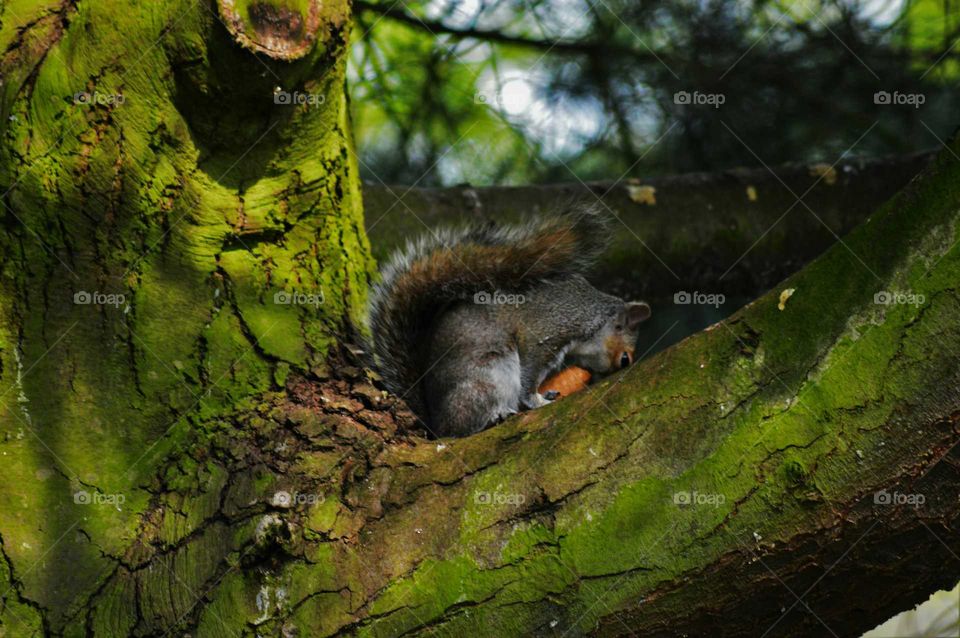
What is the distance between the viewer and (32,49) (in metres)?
1.40

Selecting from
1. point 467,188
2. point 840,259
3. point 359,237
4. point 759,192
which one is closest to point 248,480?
point 359,237

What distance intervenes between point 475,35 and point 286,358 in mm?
1543

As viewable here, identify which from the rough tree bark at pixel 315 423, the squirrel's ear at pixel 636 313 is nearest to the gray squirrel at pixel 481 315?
the squirrel's ear at pixel 636 313

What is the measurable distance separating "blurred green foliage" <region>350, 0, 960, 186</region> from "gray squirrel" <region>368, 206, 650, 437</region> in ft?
2.04

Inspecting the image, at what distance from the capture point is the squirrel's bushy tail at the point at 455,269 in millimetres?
2084

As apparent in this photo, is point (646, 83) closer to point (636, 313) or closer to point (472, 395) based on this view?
point (636, 313)

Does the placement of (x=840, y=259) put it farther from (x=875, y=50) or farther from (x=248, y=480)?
(x=875, y=50)

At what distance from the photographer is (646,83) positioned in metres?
2.73

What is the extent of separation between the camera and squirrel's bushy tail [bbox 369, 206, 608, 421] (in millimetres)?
2084

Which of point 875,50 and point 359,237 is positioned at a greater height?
point 875,50

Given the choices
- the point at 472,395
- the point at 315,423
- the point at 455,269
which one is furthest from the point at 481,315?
the point at 315,423

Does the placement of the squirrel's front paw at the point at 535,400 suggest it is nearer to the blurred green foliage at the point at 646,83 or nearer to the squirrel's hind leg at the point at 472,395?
the squirrel's hind leg at the point at 472,395

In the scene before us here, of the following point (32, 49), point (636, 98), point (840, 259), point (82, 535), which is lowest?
point (82, 535)

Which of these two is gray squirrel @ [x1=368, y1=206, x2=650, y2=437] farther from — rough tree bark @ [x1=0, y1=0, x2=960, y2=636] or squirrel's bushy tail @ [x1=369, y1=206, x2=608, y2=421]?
rough tree bark @ [x1=0, y1=0, x2=960, y2=636]
